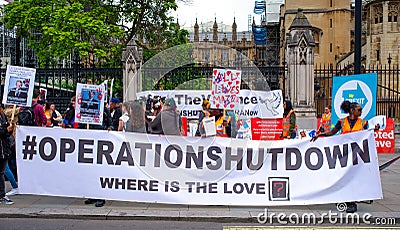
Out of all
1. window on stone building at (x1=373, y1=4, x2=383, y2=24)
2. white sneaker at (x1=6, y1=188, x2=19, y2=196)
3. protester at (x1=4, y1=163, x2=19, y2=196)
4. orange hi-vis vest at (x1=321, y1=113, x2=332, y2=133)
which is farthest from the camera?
window on stone building at (x1=373, y1=4, x2=383, y2=24)

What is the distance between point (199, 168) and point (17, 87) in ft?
12.0

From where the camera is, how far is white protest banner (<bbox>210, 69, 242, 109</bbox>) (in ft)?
38.1

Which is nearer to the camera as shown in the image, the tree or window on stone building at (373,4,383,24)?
the tree

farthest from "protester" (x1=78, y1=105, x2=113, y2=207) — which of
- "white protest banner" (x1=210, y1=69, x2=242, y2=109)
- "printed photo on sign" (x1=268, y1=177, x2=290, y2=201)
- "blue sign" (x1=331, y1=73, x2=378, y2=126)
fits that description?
"blue sign" (x1=331, y1=73, x2=378, y2=126)

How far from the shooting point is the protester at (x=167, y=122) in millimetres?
9039

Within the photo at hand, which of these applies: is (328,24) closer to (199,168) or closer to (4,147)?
(199,168)

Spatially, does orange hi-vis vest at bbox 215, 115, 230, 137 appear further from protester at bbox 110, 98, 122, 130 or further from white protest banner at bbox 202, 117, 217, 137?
protester at bbox 110, 98, 122, 130

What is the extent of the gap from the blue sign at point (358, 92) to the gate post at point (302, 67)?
7.82 metres

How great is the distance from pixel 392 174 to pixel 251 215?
6313 mm

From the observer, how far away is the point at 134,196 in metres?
8.64

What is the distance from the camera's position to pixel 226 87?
12.0 m

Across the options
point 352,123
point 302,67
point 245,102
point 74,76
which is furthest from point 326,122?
point 74,76

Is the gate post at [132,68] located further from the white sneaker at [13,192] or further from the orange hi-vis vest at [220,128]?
the white sneaker at [13,192]

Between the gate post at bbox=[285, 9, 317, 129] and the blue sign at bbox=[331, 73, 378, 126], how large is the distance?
7.82m
